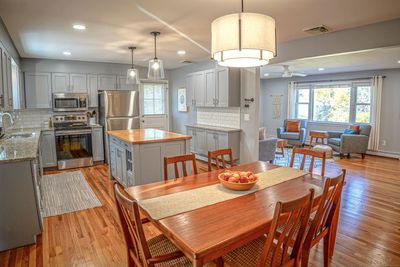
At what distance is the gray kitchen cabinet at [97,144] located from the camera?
5.89 m

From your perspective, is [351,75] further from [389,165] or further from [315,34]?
[315,34]

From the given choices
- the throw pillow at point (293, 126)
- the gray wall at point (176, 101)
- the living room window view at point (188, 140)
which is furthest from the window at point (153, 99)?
the throw pillow at point (293, 126)

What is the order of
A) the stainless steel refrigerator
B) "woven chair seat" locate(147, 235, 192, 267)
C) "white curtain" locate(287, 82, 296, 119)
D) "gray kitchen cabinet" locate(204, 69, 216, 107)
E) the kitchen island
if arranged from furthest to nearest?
"white curtain" locate(287, 82, 296, 119) → the stainless steel refrigerator → "gray kitchen cabinet" locate(204, 69, 216, 107) → the kitchen island → "woven chair seat" locate(147, 235, 192, 267)

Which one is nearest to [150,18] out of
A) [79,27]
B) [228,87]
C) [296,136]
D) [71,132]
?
[79,27]

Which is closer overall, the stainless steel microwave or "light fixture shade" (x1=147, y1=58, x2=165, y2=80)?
"light fixture shade" (x1=147, y1=58, x2=165, y2=80)

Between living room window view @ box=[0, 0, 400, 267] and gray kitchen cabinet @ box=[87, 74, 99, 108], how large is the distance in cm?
3

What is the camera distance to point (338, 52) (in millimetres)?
3686

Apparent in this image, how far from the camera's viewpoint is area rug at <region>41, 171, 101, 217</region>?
11.6 feet

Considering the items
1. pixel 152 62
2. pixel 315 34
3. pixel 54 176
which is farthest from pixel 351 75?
pixel 54 176

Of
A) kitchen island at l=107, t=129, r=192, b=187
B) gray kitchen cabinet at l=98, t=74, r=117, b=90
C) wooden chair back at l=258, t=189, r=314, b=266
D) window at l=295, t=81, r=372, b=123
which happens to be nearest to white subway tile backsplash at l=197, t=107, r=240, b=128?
kitchen island at l=107, t=129, r=192, b=187

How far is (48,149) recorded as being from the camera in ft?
17.7

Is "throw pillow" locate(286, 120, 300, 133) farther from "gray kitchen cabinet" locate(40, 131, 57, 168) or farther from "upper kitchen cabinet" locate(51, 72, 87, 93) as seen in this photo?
"gray kitchen cabinet" locate(40, 131, 57, 168)

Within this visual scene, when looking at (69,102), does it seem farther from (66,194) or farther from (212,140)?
(212,140)

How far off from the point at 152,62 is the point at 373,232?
3.43 m
